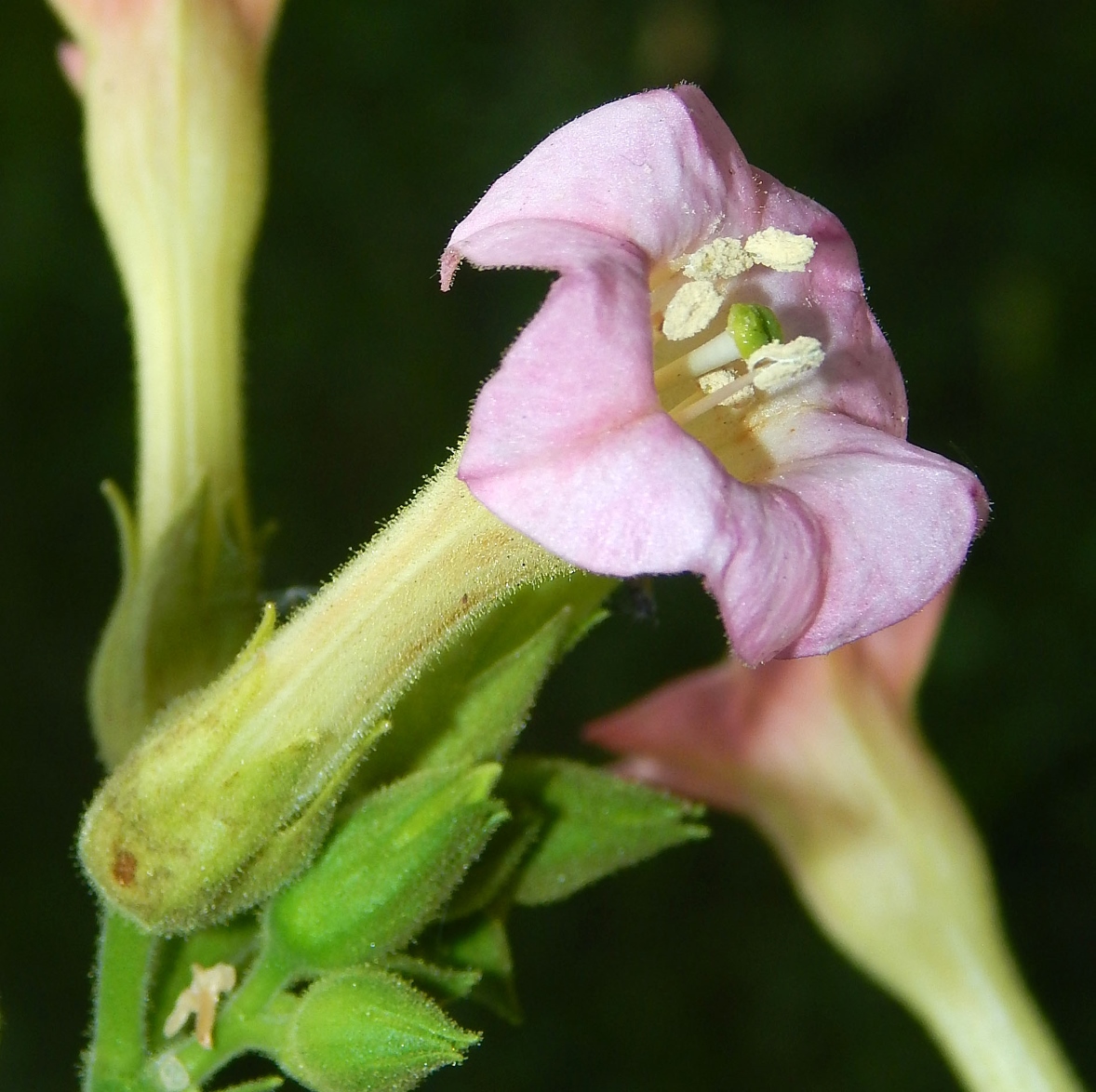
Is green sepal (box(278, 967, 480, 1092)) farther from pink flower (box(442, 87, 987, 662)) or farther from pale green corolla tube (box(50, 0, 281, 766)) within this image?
pale green corolla tube (box(50, 0, 281, 766))

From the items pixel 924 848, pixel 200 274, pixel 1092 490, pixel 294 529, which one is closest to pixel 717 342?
pixel 200 274

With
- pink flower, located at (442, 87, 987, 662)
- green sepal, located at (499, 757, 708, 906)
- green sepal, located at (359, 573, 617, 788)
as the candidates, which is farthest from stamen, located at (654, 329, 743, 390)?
green sepal, located at (499, 757, 708, 906)

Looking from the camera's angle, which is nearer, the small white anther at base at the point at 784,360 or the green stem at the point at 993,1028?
the small white anther at base at the point at 784,360

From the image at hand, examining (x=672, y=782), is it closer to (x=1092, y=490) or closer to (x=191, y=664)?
(x=191, y=664)

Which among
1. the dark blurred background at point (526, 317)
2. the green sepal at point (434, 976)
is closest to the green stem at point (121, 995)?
the green sepal at point (434, 976)

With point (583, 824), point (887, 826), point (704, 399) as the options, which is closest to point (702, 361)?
point (704, 399)

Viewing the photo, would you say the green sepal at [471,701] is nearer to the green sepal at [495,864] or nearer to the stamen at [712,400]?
the green sepal at [495,864]

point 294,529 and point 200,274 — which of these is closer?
point 200,274
